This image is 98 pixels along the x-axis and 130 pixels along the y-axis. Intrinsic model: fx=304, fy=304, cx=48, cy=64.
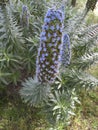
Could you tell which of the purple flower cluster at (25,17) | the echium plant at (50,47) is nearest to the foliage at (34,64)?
the purple flower cluster at (25,17)

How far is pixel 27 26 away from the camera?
391 centimetres

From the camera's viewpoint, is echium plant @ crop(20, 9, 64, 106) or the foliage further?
the foliage

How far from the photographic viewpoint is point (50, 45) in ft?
9.36

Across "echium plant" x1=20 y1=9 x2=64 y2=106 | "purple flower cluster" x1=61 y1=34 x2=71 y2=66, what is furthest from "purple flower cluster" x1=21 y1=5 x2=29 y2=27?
"echium plant" x1=20 y1=9 x2=64 y2=106

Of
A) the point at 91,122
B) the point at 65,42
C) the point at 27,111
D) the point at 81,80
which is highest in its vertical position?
the point at 65,42

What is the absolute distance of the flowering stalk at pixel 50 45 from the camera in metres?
2.76

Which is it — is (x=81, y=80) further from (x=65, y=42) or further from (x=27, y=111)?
(x=27, y=111)

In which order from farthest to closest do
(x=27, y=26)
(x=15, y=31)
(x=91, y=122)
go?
(x=91, y=122)
(x=27, y=26)
(x=15, y=31)

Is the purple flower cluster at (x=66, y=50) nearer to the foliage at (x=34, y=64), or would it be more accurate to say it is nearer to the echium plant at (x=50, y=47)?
the foliage at (x=34, y=64)

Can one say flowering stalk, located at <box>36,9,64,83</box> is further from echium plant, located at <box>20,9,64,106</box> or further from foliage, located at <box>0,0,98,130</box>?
foliage, located at <box>0,0,98,130</box>

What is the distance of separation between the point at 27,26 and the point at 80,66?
87 cm

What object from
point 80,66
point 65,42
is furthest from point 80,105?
point 65,42

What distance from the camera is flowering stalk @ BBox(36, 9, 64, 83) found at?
2.76 m

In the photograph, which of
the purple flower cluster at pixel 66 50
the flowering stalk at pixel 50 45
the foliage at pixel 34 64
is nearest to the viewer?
the flowering stalk at pixel 50 45
